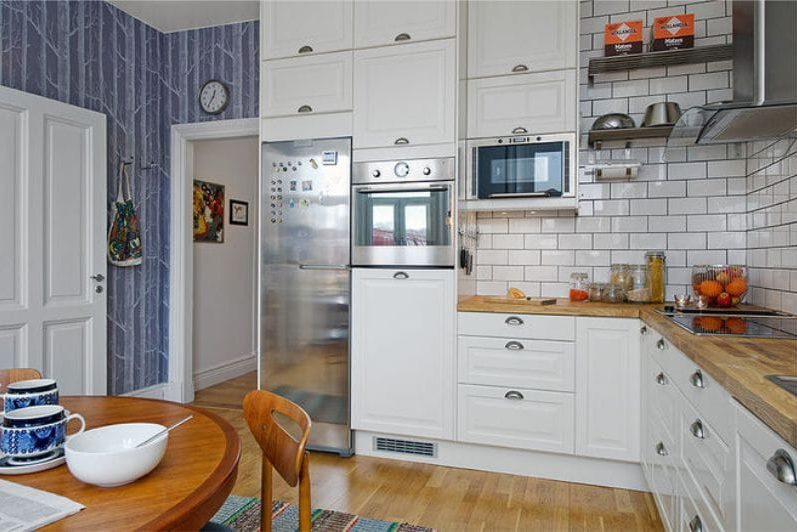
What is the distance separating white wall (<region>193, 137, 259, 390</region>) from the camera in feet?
15.4

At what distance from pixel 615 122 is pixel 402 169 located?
3.85 ft

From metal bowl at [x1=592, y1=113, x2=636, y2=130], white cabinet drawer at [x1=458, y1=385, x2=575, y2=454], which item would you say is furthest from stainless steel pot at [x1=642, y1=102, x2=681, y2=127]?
white cabinet drawer at [x1=458, y1=385, x2=575, y2=454]

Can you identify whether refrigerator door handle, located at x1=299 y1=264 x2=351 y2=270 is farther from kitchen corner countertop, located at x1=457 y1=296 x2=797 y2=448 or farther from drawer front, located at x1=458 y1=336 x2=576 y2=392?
kitchen corner countertop, located at x1=457 y1=296 x2=797 y2=448

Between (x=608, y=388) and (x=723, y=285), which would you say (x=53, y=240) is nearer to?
(x=608, y=388)

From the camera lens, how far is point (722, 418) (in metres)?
1.19

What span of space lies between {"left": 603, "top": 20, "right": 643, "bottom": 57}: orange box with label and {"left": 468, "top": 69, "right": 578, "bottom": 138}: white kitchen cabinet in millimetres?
298

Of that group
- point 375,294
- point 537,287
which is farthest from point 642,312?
point 375,294

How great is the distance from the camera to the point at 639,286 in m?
2.89

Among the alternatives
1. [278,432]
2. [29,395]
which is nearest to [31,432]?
[29,395]

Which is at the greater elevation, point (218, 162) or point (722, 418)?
point (218, 162)

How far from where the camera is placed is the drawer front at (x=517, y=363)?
→ 259cm

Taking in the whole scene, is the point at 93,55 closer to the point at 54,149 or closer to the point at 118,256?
the point at 54,149

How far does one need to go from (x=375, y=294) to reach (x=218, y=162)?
2812mm

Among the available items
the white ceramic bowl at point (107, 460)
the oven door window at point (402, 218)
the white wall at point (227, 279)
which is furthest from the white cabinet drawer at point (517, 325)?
the white wall at point (227, 279)
